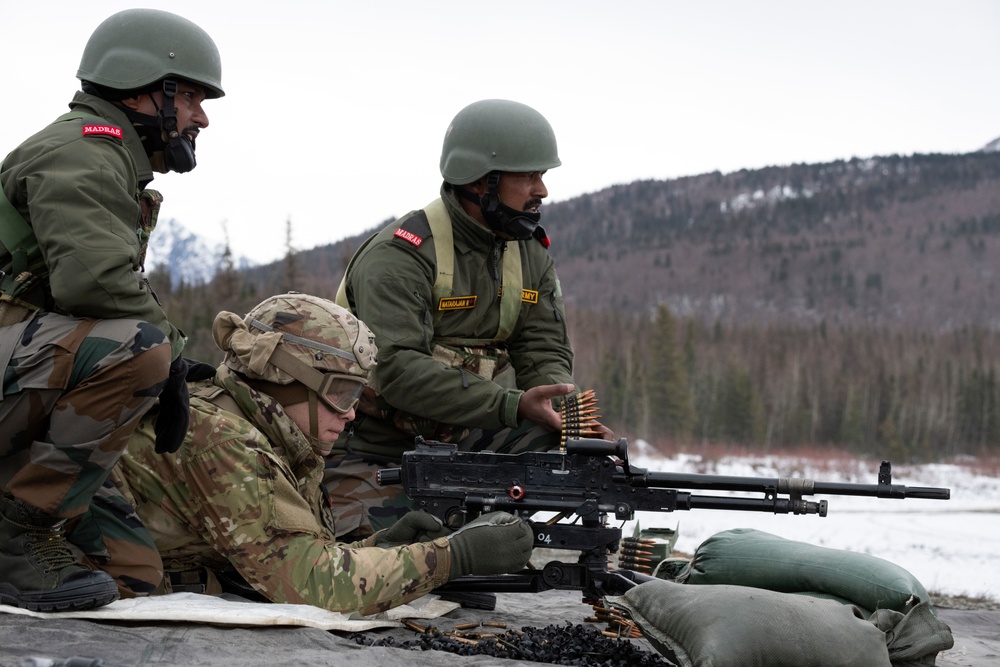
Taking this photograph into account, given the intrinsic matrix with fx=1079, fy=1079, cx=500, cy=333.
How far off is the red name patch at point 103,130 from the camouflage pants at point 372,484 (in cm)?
255

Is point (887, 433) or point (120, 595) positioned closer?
point (120, 595)

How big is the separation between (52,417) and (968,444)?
85.8 metres

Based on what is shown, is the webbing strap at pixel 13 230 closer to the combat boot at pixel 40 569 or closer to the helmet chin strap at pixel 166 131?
the helmet chin strap at pixel 166 131

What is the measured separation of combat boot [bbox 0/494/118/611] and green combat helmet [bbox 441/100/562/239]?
134 inches

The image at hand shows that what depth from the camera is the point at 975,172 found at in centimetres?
18112

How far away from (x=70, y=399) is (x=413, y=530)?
1676 millimetres

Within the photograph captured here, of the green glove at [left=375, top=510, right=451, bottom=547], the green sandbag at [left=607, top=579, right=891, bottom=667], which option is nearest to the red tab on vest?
the green glove at [left=375, top=510, right=451, bottom=547]

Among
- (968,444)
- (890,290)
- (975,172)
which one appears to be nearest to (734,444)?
(968,444)

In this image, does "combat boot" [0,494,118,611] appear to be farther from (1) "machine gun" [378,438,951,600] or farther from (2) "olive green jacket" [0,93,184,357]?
(1) "machine gun" [378,438,951,600]

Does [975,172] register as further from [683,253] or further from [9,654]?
[9,654]

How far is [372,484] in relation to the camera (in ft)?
21.0

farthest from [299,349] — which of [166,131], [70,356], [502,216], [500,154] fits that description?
[500,154]

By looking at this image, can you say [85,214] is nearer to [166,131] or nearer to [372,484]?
[166,131]

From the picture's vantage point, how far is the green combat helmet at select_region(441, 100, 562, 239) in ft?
21.9
